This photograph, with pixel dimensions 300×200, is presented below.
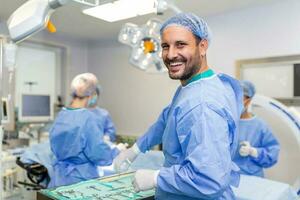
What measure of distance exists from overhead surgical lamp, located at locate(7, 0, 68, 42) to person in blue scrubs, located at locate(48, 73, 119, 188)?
3.04 feet

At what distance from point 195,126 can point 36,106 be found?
330cm

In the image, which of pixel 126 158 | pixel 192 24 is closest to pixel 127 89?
pixel 126 158

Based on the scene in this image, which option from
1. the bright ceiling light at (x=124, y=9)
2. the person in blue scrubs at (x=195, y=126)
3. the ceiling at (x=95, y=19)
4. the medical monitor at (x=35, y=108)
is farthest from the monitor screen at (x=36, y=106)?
the person in blue scrubs at (x=195, y=126)

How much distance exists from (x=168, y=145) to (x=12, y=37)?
83 cm

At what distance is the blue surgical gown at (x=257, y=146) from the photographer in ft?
7.43

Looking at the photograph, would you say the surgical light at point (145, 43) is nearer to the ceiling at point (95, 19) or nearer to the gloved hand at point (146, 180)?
the ceiling at point (95, 19)

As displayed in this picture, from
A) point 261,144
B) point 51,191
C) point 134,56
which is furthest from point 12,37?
point 261,144

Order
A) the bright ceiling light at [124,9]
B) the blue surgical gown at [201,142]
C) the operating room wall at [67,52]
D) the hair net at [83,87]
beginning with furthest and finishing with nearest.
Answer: the operating room wall at [67,52], the hair net at [83,87], the bright ceiling light at [124,9], the blue surgical gown at [201,142]

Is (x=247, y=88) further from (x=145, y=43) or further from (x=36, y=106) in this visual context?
(x=36, y=106)

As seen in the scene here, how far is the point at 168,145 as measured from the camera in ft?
3.90

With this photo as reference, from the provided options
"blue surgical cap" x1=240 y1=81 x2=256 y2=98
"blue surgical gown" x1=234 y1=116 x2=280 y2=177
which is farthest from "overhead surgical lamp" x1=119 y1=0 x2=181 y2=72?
"blue surgical gown" x1=234 y1=116 x2=280 y2=177

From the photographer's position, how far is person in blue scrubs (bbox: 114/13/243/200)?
3.21ft

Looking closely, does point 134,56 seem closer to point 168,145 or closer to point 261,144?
point 261,144

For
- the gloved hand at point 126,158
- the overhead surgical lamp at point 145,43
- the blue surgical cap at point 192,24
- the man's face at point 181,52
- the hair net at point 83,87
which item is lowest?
the gloved hand at point 126,158
